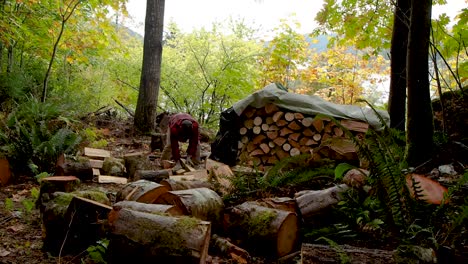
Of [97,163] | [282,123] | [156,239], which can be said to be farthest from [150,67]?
[156,239]

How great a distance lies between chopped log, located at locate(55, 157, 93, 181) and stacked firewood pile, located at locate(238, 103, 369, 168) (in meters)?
2.28

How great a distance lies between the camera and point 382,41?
6934 millimetres

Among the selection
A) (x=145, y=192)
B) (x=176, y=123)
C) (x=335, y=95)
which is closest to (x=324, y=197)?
(x=145, y=192)

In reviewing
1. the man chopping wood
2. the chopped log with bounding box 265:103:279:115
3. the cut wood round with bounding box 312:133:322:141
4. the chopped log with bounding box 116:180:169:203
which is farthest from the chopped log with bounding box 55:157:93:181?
the cut wood round with bounding box 312:133:322:141

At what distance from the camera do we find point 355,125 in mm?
4992

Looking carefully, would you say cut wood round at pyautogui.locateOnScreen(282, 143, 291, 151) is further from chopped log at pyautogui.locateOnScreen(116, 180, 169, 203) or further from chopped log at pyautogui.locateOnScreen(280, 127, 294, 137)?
chopped log at pyautogui.locateOnScreen(116, 180, 169, 203)

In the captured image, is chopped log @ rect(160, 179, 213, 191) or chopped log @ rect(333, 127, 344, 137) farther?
chopped log @ rect(333, 127, 344, 137)

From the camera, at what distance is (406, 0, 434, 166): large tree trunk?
11.3 ft

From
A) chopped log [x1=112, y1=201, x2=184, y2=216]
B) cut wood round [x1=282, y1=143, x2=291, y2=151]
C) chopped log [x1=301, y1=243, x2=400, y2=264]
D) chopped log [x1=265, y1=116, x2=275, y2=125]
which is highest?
chopped log [x1=265, y1=116, x2=275, y2=125]

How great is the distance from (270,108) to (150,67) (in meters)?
4.00

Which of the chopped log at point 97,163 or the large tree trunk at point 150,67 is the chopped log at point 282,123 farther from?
the large tree trunk at point 150,67

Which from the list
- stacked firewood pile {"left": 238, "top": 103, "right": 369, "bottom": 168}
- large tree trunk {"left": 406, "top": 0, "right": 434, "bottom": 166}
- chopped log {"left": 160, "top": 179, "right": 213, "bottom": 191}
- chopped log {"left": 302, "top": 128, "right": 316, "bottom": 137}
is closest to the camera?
chopped log {"left": 160, "top": 179, "right": 213, "bottom": 191}

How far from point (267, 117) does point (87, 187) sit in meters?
2.85

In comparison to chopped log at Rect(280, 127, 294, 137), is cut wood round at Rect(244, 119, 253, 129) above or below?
above
